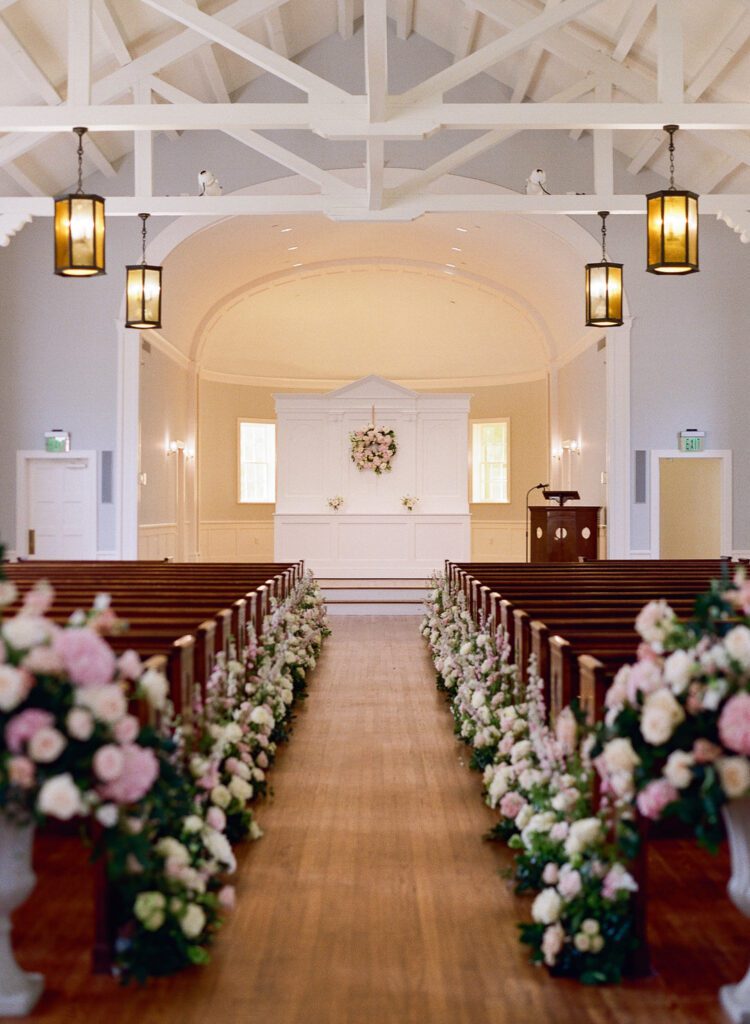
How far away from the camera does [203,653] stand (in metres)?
4.20

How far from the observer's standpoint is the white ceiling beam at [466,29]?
10859mm

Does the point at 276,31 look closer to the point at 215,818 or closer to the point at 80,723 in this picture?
the point at 215,818

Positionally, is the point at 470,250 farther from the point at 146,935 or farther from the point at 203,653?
the point at 146,935

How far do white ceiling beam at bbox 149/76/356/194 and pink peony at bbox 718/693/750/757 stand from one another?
7487mm

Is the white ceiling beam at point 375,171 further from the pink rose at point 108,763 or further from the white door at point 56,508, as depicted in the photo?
the pink rose at point 108,763

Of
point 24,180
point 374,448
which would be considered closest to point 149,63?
point 24,180

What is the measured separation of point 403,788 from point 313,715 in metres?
1.71

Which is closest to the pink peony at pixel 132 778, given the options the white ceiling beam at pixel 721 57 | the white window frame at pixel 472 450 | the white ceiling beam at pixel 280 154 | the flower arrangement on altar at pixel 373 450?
the white ceiling beam at pixel 280 154

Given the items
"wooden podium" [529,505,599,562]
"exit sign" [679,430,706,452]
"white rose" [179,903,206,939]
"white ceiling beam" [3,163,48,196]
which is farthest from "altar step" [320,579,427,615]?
"white rose" [179,903,206,939]

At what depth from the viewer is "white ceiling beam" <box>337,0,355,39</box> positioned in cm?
1125

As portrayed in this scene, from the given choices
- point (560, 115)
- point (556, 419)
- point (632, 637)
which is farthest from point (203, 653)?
point (556, 419)

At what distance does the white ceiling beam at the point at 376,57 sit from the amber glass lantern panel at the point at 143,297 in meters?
3.19

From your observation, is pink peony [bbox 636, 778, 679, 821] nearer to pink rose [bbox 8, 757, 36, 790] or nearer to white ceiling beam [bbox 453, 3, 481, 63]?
pink rose [bbox 8, 757, 36, 790]

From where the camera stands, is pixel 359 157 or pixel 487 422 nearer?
pixel 359 157
